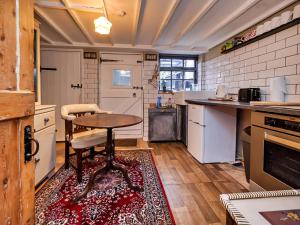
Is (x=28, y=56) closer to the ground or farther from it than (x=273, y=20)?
closer to the ground

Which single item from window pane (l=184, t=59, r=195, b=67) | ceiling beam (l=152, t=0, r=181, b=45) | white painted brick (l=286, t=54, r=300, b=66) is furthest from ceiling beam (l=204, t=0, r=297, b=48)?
window pane (l=184, t=59, r=195, b=67)

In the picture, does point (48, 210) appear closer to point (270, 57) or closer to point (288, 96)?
point (288, 96)

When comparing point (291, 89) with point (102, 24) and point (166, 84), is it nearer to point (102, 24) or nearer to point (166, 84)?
point (102, 24)

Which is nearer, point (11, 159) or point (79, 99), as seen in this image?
point (11, 159)

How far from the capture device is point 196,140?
300 centimetres

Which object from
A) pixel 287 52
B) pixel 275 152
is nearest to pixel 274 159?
pixel 275 152

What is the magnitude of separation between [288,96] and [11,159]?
2.45 meters

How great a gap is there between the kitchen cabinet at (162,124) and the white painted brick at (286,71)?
2111 millimetres

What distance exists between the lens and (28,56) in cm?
73

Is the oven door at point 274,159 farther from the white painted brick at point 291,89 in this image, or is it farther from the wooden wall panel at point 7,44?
the wooden wall panel at point 7,44

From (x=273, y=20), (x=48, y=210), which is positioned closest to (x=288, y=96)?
(x=273, y=20)

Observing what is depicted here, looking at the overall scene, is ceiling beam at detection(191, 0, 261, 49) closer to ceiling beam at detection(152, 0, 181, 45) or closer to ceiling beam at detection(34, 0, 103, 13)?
ceiling beam at detection(152, 0, 181, 45)

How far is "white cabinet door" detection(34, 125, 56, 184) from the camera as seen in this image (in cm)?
205

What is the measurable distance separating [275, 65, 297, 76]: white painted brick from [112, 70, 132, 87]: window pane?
2.90m
